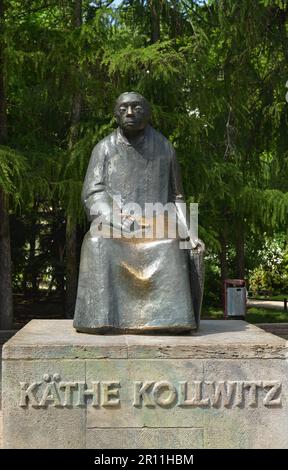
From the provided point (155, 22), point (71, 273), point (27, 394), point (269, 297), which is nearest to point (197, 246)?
point (27, 394)

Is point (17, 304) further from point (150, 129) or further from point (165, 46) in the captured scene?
point (150, 129)

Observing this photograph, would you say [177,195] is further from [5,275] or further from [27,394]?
[5,275]

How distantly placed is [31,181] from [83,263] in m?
5.20

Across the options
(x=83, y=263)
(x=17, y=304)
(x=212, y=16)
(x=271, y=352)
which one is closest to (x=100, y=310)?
(x=83, y=263)

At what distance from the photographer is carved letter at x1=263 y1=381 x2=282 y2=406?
5117mm

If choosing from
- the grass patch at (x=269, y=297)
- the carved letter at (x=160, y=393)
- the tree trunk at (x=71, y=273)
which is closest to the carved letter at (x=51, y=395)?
the carved letter at (x=160, y=393)

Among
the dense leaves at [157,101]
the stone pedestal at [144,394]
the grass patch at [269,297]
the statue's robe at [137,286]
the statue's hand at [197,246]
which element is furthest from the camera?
the grass patch at [269,297]

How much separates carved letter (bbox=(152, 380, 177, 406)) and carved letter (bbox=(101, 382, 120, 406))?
244mm

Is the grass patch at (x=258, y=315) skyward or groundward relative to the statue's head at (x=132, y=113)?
groundward

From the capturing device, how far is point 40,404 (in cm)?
502

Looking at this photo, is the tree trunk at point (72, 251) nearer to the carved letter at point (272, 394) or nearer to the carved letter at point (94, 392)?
the carved letter at point (94, 392)

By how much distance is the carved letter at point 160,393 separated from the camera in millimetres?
5066

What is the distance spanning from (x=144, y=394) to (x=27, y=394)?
29.7 inches

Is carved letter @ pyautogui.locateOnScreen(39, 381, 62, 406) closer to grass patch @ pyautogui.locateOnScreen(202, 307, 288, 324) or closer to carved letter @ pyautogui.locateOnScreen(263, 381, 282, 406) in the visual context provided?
carved letter @ pyautogui.locateOnScreen(263, 381, 282, 406)
